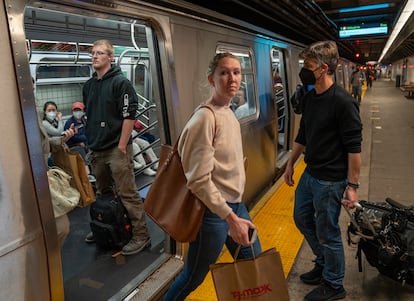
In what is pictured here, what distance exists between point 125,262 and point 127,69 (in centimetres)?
399

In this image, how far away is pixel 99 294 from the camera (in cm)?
251

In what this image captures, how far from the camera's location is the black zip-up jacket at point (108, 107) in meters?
2.87

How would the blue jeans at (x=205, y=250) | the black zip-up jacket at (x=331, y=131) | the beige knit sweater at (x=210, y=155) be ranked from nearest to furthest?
the beige knit sweater at (x=210, y=155), the blue jeans at (x=205, y=250), the black zip-up jacket at (x=331, y=131)

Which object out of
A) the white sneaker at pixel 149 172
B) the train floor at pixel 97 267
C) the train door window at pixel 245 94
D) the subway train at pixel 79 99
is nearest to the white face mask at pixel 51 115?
the subway train at pixel 79 99

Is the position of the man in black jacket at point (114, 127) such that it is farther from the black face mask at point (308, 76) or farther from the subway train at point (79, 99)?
the black face mask at point (308, 76)

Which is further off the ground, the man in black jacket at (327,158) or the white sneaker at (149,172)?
the man in black jacket at (327,158)

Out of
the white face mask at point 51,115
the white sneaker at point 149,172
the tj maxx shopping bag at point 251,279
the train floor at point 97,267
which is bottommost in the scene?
the train floor at point 97,267

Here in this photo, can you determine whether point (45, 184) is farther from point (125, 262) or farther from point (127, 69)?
point (127, 69)

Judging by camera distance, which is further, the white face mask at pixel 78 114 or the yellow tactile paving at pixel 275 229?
the white face mask at pixel 78 114

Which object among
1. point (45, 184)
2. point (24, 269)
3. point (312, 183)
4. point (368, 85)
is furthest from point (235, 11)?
point (368, 85)

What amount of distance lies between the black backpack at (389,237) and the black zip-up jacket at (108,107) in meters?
1.85

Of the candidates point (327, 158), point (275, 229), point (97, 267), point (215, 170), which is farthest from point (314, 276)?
point (97, 267)

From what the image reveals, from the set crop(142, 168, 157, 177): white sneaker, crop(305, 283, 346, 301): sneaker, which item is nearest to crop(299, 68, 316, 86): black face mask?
crop(305, 283, 346, 301): sneaker

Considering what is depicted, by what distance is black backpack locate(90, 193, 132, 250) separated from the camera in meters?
3.07
